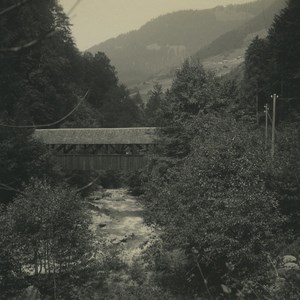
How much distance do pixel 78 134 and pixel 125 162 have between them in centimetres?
377

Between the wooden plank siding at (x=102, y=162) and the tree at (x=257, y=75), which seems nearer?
the wooden plank siding at (x=102, y=162)

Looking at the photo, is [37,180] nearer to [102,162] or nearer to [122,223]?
[122,223]

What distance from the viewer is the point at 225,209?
1619cm

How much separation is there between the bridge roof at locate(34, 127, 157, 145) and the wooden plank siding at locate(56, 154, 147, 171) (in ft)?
3.01

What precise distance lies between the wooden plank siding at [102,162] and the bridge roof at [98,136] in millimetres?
916

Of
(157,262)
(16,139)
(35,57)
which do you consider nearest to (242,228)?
(157,262)

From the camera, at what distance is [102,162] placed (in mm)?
30719

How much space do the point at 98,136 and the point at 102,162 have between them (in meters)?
1.76

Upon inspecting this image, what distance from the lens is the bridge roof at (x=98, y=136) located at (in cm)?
3020

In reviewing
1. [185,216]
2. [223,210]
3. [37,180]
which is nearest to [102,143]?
[37,180]

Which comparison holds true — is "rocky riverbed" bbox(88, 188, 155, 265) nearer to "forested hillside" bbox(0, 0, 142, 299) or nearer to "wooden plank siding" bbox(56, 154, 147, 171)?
"forested hillside" bbox(0, 0, 142, 299)

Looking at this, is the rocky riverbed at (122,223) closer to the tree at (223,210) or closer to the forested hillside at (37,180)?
the forested hillside at (37,180)

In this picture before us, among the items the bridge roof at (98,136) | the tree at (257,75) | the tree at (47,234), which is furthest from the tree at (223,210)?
the tree at (257,75)

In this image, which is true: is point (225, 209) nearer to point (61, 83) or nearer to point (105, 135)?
point (105, 135)
